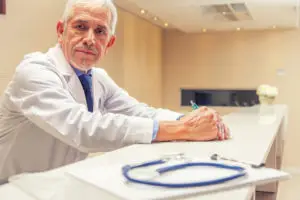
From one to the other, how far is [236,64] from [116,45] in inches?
92.3

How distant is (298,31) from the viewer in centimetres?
568

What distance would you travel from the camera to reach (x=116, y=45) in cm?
434

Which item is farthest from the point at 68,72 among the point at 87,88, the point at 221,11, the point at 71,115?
the point at 221,11

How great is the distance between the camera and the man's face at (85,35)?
1170 mm

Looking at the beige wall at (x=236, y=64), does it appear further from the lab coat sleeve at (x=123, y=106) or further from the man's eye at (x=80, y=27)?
the man's eye at (x=80, y=27)

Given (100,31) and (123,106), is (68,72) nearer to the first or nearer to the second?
(100,31)

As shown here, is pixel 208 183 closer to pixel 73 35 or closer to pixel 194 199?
pixel 194 199

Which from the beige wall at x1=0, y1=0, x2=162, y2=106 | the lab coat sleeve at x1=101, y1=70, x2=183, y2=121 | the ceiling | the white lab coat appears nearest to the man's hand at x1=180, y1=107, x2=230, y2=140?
the white lab coat

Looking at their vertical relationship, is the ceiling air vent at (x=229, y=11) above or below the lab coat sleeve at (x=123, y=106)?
above

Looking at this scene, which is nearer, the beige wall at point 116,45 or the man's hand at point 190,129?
the man's hand at point 190,129

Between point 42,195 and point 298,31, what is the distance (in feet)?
18.7

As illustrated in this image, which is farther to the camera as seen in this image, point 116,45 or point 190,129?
point 116,45

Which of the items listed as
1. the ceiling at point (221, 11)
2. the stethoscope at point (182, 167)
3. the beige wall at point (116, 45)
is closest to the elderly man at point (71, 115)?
the stethoscope at point (182, 167)

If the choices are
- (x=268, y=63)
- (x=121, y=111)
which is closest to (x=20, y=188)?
(x=121, y=111)
